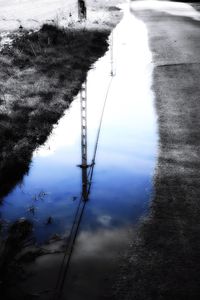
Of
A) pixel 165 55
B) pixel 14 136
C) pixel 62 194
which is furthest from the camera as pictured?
pixel 165 55

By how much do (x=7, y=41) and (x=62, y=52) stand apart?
152 inches

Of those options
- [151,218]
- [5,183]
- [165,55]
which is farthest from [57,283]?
[165,55]

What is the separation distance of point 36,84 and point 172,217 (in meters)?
6.64

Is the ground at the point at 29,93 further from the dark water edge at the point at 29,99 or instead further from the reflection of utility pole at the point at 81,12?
the reflection of utility pole at the point at 81,12

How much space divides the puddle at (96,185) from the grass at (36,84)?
0.85ft

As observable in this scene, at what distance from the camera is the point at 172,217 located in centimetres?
458

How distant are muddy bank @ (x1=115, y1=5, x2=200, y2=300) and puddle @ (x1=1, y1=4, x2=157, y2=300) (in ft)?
0.63

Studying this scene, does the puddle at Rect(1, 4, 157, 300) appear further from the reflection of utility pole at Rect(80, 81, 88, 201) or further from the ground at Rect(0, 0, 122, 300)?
A: the ground at Rect(0, 0, 122, 300)

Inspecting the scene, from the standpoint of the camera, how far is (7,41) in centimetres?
1669

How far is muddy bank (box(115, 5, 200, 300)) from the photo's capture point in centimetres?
358

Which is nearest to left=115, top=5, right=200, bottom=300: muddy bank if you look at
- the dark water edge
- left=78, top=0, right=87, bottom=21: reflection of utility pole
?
the dark water edge

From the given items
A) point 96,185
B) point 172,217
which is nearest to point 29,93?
point 96,185

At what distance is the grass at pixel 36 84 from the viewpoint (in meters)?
6.47

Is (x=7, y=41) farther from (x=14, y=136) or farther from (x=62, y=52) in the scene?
(x=14, y=136)
